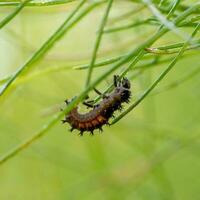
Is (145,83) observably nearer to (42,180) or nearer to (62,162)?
(62,162)

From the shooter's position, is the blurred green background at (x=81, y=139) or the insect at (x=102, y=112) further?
the blurred green background at (x=81, y=139)

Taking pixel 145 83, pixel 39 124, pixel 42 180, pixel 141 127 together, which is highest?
pixel 39 124

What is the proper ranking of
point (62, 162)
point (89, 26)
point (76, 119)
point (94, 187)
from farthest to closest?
point (89, 26) → point (62, 162) → point (94, 187) → point (76, 119)

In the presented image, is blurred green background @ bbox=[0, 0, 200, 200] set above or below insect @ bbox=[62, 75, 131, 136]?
above

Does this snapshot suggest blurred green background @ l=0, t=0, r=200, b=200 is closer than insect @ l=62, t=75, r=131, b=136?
No

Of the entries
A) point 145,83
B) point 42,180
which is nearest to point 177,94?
point 42,180

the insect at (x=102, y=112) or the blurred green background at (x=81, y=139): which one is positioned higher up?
the blurred green background at (x=81, y=139)

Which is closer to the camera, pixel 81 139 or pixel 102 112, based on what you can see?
pixel 102 112

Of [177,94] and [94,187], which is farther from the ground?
[177,94]
